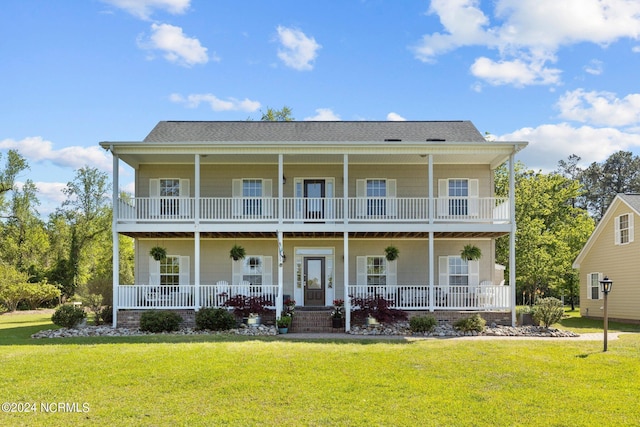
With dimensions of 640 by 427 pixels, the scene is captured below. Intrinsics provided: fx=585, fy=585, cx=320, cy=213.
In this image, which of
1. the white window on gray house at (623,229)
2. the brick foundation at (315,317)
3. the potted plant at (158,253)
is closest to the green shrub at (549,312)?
the brick foundation at (315,317)

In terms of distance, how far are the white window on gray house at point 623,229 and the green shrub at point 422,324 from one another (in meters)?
10.3

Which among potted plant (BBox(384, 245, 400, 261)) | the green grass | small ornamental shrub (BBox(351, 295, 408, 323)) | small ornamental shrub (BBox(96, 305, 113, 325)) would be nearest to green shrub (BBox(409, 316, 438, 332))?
small ornamental shrub (BBox(351, 295, 408, 323))

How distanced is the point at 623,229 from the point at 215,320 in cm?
1609

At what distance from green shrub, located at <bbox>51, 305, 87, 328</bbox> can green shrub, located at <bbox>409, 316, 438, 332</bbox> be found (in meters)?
9.80

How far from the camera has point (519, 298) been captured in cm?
4106

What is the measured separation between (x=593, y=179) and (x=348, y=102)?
1536 inches

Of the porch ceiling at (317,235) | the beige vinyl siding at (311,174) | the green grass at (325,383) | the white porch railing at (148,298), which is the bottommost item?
the green grass at (325,383)

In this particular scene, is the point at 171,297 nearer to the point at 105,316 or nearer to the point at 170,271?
the point at 105,316

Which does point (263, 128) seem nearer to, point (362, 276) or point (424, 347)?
point (362, 276)

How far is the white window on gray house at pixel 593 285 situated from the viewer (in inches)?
963

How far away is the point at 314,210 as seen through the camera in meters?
20.1

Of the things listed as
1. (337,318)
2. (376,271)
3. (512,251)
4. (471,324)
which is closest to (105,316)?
(337,318)

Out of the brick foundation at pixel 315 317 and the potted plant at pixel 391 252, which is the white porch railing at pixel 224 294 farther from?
the potted plant at pixel 391 252

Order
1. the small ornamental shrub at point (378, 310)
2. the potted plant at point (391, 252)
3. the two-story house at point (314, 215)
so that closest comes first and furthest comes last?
the small ornamental shrub at point (378, 310) → the two-story house at point (314, 215) → the potted plant at point (391, 252)
